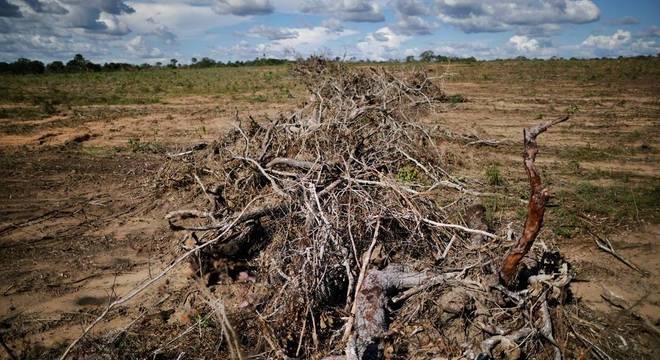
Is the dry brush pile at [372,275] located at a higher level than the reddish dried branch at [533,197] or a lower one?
lower

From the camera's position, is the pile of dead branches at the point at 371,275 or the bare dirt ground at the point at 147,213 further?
the bare dirt ground at the point at 147,213

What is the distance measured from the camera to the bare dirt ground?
140 inches

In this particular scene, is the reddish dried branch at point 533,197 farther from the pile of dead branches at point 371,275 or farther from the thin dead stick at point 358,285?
the thin dead stick at point 358,285

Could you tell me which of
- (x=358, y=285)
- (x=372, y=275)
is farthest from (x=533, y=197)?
(x=358, y=285)

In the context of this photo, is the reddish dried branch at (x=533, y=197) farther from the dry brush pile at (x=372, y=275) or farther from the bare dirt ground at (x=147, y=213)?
the bare dirt ground at (x=147, y=213)

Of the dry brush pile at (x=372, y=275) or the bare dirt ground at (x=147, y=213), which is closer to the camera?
the dry brush pile at (x=372, y=275)

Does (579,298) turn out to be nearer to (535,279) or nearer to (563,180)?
(535,279)

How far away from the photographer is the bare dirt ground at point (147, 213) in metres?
3.54

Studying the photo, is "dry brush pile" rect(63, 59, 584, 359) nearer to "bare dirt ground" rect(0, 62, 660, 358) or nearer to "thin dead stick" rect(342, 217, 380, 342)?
"thin dead stick" rect(342, 217, 380, 342)

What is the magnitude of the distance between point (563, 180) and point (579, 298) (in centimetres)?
347

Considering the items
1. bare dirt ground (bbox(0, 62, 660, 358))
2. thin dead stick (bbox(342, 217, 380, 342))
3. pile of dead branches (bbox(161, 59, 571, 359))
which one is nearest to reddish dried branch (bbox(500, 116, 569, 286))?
pile of dead branches (bbox(161, 59, 571, 359))

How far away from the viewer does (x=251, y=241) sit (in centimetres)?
416

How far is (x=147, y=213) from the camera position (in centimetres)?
574

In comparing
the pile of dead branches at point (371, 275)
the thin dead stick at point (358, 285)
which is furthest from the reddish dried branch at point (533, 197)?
the thin dead stick at point (358, 285)
